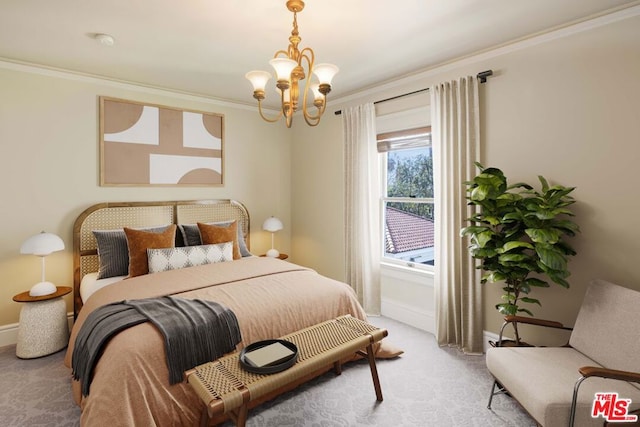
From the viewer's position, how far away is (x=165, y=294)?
245cm

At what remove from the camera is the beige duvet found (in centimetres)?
172

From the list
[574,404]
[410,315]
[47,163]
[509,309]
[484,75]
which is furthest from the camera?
[410,315]

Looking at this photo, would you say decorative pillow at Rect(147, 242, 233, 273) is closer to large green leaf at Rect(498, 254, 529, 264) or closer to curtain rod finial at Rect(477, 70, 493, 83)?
large green leaf at Rect(498, 254, 529, 264)

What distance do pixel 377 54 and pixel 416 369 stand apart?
8.71 ft

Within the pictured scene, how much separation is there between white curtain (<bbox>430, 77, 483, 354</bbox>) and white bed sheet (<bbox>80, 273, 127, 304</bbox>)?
9.73ft

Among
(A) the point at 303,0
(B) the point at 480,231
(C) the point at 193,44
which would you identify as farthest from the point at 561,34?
(C) the point at 193,44

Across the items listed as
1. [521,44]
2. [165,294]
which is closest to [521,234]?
[521,44]

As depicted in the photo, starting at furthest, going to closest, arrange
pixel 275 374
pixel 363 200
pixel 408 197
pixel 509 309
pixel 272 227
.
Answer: pixel 272 227
pixel 363 200
pixel 408 197
pixel 509 309
pixel 275 374

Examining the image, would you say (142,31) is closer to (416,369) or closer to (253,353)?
(253,353)

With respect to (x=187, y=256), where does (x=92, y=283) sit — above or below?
below

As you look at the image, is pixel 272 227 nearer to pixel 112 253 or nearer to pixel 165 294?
pixel 112 253

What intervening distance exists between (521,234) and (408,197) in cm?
142

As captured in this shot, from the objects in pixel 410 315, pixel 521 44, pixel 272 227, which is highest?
pixel 521 44

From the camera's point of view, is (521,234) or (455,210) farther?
(455,210)
